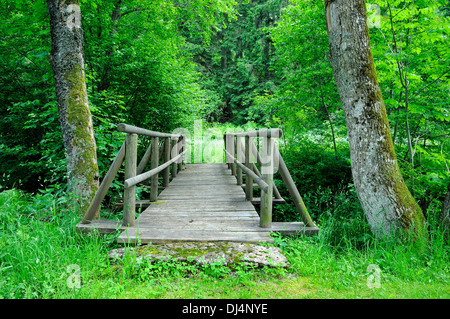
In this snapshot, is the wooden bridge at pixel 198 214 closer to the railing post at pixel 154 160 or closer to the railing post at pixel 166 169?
the railing post at pixel 154 160

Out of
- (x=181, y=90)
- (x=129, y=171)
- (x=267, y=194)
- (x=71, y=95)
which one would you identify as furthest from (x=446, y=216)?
(x=181, y=90)

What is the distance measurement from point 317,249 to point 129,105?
6770mm

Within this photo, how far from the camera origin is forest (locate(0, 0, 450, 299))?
2.40m

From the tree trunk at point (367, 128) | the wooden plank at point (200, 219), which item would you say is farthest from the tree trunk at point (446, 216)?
the wooden plank at point (200, 219)

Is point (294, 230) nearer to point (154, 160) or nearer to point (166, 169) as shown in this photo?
point (154, 160)

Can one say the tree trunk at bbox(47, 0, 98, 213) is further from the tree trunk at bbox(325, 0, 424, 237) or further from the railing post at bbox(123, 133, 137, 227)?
the tree trunk at bbox(325, 0, 424, 237)

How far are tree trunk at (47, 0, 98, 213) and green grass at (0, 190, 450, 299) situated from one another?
0.98 m

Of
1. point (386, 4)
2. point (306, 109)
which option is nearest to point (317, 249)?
point (386, 4)

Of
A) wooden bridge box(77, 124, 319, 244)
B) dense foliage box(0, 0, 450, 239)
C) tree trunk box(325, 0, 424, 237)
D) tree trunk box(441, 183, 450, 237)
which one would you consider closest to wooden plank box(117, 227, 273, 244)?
wooden bridge box(77, 124, 319, 244)

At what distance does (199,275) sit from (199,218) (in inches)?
50.4
